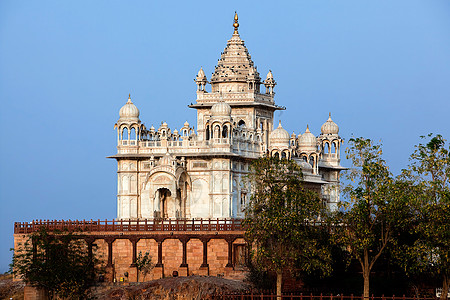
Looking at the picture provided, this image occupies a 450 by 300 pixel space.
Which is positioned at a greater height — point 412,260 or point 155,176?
point 155,176

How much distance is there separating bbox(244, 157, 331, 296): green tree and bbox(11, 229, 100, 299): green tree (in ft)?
36.4

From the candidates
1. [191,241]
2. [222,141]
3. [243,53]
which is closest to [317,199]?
[191,241]

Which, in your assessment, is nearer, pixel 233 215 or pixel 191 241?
pixel 191 241

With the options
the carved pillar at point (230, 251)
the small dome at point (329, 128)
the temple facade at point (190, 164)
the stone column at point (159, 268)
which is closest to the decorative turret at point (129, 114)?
the temple facade at point (190, 164)

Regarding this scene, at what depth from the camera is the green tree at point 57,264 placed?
64375 mm

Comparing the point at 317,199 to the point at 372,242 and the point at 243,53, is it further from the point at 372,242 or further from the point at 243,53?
the point at 243,53

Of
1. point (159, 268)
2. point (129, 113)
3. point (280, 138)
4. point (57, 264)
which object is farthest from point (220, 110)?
point (57, 264)

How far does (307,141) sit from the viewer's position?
87.2 m

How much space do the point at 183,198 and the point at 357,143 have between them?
21.9m

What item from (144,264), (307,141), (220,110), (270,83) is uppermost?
(270,83)

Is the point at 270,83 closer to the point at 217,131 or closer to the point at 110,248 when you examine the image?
the point at 217,131

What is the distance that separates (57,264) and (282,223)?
46.2 ft

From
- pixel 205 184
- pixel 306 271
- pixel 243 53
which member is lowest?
pixel 306 271

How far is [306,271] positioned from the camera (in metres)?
60.7
